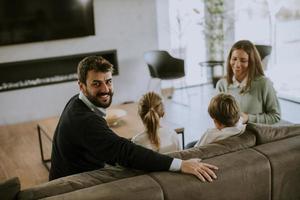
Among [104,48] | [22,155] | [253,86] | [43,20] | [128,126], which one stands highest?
[43,20]

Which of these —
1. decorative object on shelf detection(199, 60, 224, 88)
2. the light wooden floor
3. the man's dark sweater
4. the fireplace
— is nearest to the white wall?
the fireplace

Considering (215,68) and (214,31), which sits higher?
(214,31)

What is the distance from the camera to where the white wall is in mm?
6039

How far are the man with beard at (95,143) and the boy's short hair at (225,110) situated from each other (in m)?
0.61

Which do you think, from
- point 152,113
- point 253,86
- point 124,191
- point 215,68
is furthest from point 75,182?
point 215,68

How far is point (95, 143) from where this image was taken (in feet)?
7.36

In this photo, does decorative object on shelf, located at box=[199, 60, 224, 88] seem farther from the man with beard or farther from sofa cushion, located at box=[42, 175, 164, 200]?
sofa cushion, located at box=[42, 175, 164, 200]

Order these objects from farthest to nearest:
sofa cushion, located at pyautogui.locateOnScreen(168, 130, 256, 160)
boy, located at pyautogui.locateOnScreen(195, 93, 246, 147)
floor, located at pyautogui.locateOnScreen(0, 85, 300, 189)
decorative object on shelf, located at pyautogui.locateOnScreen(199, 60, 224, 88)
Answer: decorative object on shelf, located at pyautogui.locateOnScreen(199, 60, 224, 88), floor, located at pyautogui.locateOnScreen(0, 85, 300, 189), boy, located at pyautogui.locateOnScreen(195, 93, 246, 147), sofa cushion, located at pyautogui.locateOnScreen(168, 130, 256, 160)

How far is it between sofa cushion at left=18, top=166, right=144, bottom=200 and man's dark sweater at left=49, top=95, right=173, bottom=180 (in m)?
0.04

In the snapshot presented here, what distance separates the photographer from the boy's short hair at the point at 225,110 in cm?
273

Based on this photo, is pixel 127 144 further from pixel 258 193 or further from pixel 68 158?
pixel 258 193

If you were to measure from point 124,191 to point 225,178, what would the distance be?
510mm

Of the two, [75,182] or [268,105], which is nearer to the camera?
[75,182]

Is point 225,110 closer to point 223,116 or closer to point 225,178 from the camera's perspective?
point 223,116
